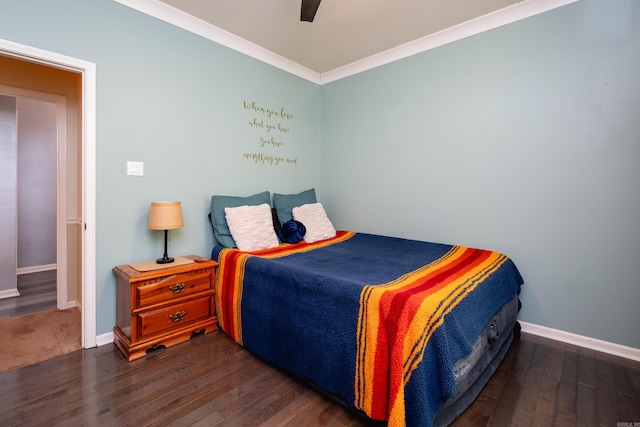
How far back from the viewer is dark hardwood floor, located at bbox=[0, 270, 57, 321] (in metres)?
2.75

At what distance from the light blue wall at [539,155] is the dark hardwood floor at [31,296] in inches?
140

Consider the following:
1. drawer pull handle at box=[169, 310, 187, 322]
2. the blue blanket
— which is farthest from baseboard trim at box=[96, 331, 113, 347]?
the blue blanket

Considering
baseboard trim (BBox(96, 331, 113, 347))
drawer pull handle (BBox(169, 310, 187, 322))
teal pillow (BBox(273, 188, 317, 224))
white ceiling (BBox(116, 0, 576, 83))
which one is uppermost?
white ceiling (BBox(116, 0, 576, 83))

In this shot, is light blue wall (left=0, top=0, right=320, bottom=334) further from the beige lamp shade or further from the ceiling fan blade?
the ceiling fan blade

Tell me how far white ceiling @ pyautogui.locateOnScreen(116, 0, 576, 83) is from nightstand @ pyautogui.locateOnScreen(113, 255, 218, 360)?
197cm

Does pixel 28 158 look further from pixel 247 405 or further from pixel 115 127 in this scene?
pixel 247 405

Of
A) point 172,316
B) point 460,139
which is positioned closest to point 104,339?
point 172,316

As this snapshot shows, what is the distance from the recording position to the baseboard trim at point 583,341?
6.53ft

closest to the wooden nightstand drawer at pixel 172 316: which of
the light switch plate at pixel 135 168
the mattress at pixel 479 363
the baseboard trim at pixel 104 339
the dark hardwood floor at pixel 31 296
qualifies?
the baseboard trim at pixel 104 339

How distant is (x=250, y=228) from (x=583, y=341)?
2652mm

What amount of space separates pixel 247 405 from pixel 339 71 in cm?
340

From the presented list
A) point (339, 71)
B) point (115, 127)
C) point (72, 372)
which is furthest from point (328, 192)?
point (72, 372)

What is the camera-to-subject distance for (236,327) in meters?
2.20

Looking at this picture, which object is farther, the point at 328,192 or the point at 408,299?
the point at 328,192
